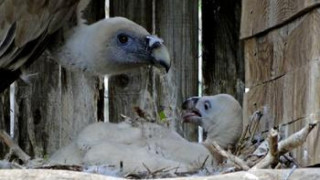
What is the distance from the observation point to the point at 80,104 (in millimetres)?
4949

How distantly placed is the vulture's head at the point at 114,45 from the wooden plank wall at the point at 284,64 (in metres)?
0.38

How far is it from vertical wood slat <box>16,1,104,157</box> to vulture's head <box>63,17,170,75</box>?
0.69 metres

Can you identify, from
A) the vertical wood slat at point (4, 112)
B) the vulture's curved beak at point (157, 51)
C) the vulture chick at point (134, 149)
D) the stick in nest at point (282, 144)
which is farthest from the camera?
the vertical wood slat at point (4, 112)

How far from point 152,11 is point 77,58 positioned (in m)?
0.84

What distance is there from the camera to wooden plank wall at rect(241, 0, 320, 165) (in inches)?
133

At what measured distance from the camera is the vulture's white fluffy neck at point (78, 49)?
4.22 meters

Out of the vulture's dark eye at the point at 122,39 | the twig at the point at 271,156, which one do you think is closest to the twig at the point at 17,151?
the vulture's dark eye at the point at 122,39

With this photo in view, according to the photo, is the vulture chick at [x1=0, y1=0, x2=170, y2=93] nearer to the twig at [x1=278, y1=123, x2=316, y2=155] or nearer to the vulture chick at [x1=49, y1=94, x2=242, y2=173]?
the vulture chick at [x1=49, y1=94, x2=242, y2=173]

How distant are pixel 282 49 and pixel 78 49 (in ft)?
2.87

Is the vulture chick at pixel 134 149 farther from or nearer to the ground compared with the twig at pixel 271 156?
nearer to the ground

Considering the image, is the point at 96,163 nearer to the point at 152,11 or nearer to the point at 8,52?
the point at 8,52

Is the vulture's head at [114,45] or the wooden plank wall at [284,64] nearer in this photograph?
the wooden plank wall at [284,64]

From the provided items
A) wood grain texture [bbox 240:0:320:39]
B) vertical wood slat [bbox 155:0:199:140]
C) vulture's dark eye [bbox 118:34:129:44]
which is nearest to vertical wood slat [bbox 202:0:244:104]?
vertical wood slat [bbox 155:0:199:140]

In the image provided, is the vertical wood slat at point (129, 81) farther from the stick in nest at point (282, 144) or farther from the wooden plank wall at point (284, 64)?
the stick in nest at point (282, 144)
